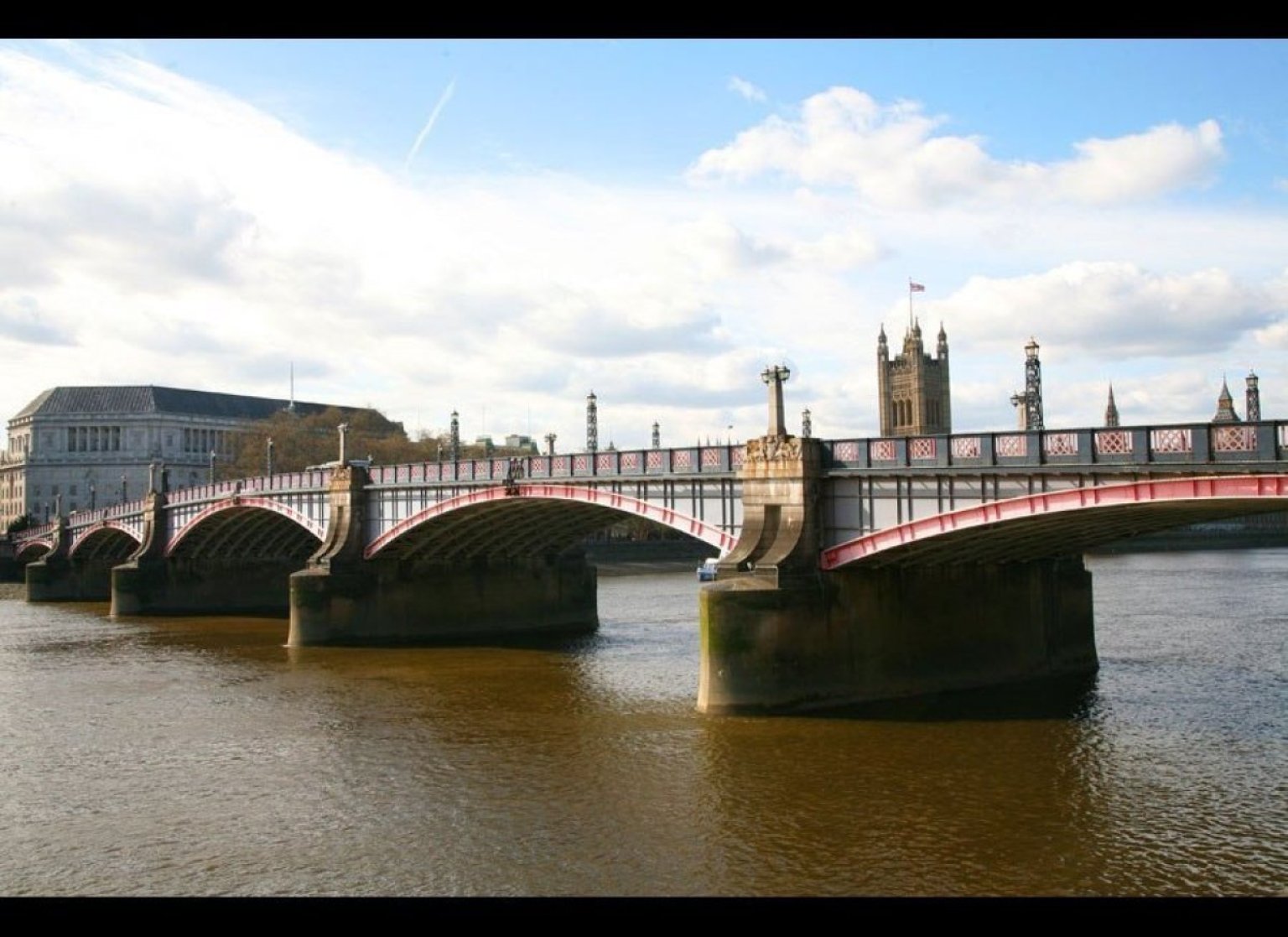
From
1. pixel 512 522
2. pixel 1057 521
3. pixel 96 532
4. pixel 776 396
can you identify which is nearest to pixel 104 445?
pixel 96 532

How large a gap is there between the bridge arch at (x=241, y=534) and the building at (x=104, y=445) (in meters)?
79.2

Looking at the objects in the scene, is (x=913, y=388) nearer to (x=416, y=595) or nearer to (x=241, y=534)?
(x=241, y=534)

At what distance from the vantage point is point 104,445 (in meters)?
144

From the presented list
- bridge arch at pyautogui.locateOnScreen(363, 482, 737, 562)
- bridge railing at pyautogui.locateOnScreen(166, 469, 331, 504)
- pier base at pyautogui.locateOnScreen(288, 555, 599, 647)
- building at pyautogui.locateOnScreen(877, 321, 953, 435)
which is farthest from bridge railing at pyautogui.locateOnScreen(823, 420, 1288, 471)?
building at pyautogui.locateOnScreen(877, 321, 953, 435)

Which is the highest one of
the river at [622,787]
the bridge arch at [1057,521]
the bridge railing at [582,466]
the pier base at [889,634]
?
the bridge railing at [582,466]

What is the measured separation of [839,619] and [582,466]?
1198 centimetres

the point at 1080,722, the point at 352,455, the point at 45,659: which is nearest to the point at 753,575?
the point at 1080,722

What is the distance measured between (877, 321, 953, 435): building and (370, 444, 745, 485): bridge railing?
3954 inches

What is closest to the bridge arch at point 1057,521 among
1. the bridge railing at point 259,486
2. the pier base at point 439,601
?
the pier base at point 439,601

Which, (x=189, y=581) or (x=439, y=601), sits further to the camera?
(x=189, y=581)

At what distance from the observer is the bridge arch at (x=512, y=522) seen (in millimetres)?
35188

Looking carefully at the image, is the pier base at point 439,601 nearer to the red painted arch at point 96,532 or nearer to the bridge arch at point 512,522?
the bridge arch at point 512,522
